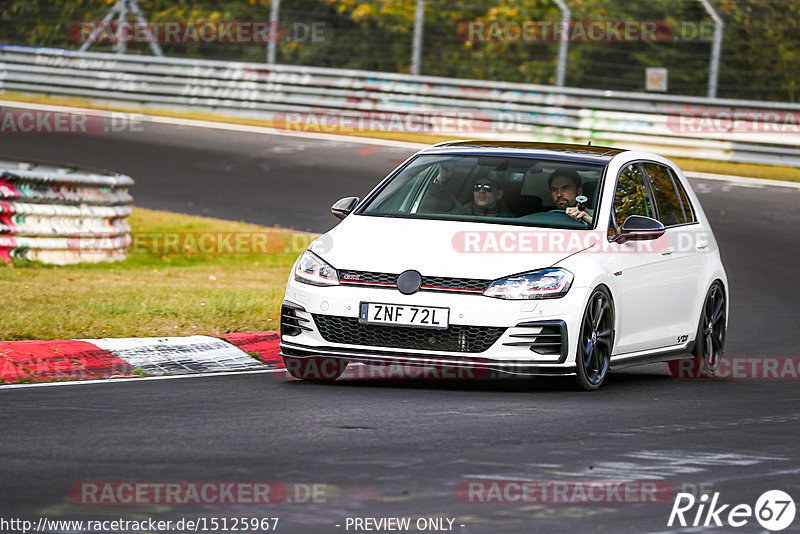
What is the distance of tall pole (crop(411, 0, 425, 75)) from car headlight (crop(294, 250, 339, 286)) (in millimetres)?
18277

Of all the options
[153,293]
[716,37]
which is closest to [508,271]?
[153,293]

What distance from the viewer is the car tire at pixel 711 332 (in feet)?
35.3

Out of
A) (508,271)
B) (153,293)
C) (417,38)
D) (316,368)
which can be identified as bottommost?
(153,293)

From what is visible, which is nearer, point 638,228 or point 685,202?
point 638,228

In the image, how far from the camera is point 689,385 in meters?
10.2

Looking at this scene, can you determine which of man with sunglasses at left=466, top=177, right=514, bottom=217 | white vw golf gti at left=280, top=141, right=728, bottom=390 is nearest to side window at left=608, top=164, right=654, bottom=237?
white vw golf gti at left=280, top=141, right=728, bottom=390

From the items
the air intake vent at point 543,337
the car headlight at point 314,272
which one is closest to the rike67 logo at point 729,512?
the air intake vent at point 543,337

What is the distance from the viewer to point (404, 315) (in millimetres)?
8695

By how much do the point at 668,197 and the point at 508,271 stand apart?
97.1 inches

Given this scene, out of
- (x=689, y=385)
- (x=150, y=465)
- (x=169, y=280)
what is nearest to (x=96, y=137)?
(x=169, y=280)

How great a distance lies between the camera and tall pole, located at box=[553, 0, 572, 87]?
25.4m

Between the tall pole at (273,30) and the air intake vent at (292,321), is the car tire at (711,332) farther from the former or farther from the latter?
the tall pole at (273,30)

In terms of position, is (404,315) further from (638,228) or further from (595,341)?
(638,228)

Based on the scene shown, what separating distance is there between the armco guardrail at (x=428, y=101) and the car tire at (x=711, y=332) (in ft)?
43.7
